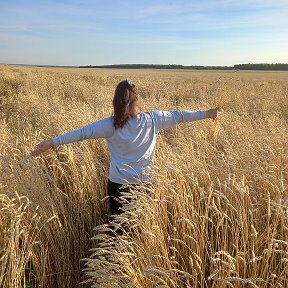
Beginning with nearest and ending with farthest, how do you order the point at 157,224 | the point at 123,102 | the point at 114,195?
the point at 157,224, the point at 123,102, the point at 114,195

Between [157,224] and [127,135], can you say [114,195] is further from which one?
[157,224]

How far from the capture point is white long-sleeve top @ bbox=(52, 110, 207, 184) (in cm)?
306

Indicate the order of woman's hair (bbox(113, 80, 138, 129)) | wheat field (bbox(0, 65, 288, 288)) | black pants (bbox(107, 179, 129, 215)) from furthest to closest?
black pants (bbox(107, 179, 129, 215)), woman's hair (bbox(113, 80, 138, 129)), wheat field (bbox(0, 65, 288, 288))

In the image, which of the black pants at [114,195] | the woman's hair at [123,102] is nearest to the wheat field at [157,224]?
the black pants at [114,195]

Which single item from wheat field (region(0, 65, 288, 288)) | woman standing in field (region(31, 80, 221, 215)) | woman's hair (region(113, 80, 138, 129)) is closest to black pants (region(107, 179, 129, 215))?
woman standing in field (region(31, 80, 221, 215))

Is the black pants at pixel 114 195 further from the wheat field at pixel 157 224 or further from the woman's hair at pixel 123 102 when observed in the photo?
the woman's hair at pixel 123 102

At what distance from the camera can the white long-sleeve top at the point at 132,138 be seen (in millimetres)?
3061

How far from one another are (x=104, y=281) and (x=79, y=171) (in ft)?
6.23

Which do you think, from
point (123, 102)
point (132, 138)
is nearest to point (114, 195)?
point (132, 138)

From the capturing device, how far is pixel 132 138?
122 inches

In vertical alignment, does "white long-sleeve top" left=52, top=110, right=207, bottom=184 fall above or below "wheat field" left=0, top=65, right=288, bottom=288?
above

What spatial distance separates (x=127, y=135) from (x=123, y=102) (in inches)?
11.4

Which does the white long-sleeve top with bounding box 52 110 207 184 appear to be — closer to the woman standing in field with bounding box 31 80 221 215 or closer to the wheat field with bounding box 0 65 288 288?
the woman standing in field with bounding box 31 80 221 215

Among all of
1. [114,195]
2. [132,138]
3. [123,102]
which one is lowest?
[114,195]
